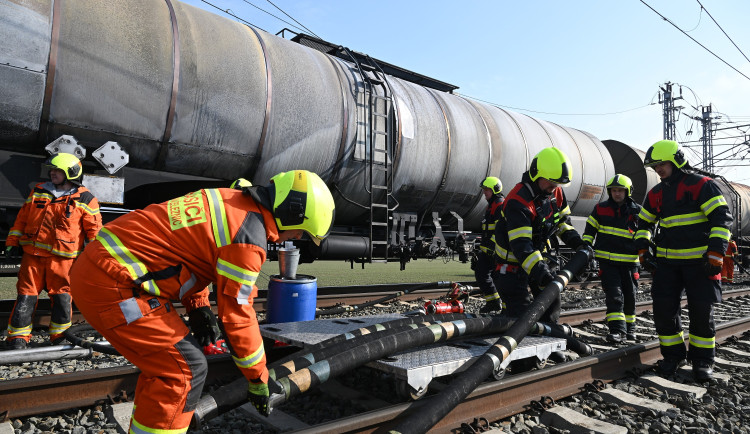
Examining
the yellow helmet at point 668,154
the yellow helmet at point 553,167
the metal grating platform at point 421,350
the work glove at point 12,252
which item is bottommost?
the metal grating platform at point 421,350

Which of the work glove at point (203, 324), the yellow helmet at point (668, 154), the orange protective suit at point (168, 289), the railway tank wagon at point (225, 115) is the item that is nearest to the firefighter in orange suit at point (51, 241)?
the railway tank wagon at point (225, 115)

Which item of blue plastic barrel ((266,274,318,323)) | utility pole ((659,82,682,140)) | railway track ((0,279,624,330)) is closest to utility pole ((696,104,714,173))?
utility pole ((659,82,682,140))

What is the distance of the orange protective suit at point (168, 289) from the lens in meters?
2.13

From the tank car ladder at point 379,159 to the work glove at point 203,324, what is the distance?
3.59 m

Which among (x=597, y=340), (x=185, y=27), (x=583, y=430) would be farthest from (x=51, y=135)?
(x=597, y=340)

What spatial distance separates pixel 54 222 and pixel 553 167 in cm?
488

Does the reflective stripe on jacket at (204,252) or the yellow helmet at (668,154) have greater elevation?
the yellow helmet at (668,154)

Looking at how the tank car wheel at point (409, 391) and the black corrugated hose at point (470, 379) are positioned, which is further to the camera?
the tank car wheel at point (409, 391)

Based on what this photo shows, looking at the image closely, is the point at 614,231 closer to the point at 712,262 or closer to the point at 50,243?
the point at 712,262

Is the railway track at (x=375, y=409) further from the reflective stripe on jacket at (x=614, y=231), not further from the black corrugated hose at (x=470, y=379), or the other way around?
the reflective stripe on jacket at (x=614, y=231)

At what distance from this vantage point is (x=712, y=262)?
4176 mm

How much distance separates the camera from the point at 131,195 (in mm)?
5422

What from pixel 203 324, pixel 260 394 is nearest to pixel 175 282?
pixel 260 394

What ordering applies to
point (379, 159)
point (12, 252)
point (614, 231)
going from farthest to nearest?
point (379, 159) → point (614, 231) → point (12, 252)
